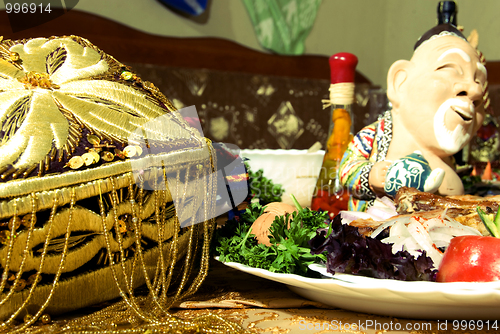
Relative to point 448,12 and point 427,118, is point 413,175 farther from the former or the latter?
point 448,12

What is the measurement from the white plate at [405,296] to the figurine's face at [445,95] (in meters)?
0.40

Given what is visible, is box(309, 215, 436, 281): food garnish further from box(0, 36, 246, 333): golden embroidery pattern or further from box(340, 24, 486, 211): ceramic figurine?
box(340, 24, 486, 211): ceramic figurine

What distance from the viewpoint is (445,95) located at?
70 cm

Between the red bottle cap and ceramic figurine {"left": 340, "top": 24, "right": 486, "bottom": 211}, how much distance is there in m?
0.08

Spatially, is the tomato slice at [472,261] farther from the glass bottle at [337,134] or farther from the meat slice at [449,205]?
the glass bottle at [337,134]

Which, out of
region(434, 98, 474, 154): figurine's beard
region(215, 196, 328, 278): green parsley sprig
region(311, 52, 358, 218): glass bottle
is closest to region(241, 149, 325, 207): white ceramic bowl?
region(311, 52, 358, 218): glass bottle

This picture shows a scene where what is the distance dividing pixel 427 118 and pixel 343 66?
20 cm

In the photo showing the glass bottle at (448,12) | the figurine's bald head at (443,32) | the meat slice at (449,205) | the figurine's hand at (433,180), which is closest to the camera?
the meat slice at (449,205)

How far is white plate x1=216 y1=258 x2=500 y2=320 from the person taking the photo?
0.35 metres

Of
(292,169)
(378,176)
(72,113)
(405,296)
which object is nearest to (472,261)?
(405,296)

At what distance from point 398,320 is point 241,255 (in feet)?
0.59

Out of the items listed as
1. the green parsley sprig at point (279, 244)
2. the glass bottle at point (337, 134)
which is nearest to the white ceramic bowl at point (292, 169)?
the glass bottle at point (337, 134)

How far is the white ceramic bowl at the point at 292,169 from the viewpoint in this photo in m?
0.92

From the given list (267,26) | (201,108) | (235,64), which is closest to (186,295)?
(201,108)
